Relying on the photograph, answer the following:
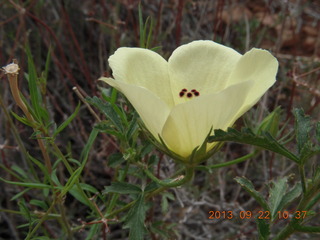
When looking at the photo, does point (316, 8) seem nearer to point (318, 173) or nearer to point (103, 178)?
point (103, 178)

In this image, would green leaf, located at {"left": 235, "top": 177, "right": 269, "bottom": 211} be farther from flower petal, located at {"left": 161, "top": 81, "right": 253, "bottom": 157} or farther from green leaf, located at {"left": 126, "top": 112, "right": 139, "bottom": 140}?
green leaf, located at {"left": 126, "top": 112, "right": 139, "bottom": 140}

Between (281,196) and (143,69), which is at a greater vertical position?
(143,69)

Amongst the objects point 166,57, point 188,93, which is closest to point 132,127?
point 188,93

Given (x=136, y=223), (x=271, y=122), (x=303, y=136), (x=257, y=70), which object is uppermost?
(x=257, y=70)

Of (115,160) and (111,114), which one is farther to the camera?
(115,160)

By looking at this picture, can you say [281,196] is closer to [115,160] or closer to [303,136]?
[303,136]

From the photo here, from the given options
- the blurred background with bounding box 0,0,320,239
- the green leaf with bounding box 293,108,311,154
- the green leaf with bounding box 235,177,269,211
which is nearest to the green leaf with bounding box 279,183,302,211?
the green leaf with bounding box 235,177,269,211
